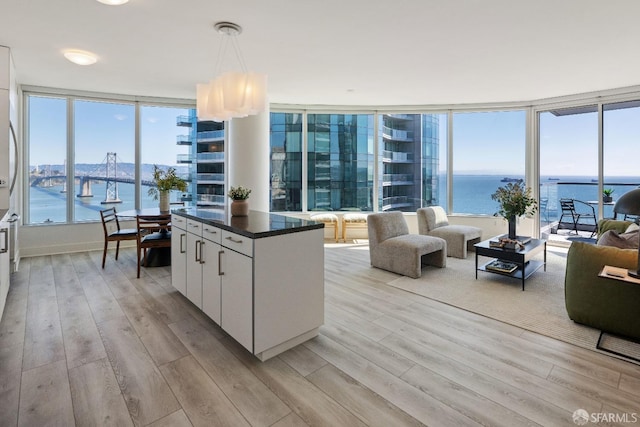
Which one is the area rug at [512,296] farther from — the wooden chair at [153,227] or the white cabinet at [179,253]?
the wooden chair at [153,227]

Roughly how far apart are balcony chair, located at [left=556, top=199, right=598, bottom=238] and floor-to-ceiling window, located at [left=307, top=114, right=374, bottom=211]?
12.4 feet

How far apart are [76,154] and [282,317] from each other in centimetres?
549

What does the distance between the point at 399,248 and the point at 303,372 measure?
8.32 feet

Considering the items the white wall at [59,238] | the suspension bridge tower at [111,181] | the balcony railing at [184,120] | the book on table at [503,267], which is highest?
the balcony railing at [184,120]

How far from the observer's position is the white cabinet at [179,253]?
328 cm

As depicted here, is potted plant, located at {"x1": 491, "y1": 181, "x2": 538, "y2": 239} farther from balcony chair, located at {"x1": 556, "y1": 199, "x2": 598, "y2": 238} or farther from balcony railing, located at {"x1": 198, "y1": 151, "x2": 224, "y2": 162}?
balcony railing, located at {"x1": 198, "y1": 151, "x2": 224, "y2": 162}

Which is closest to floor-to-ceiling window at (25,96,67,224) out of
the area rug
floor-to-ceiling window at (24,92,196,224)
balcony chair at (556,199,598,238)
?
floor-to-ceiling window at (24,92,196,224)

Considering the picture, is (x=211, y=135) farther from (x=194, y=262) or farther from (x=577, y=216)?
(x=577, y=216)

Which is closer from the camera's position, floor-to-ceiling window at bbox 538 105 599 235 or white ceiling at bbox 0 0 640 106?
white ceiling at bbox 0 0 640 106

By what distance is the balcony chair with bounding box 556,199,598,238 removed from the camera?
6.26 metres

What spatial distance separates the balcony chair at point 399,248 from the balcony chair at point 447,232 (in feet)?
2.17

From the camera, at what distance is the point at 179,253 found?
11.2 feet

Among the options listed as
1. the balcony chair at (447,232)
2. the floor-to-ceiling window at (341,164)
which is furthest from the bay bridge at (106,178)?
the balcony chair at (447,232)

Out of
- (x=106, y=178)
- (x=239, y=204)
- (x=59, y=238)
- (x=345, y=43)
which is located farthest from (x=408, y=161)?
(x=59, y=238)
